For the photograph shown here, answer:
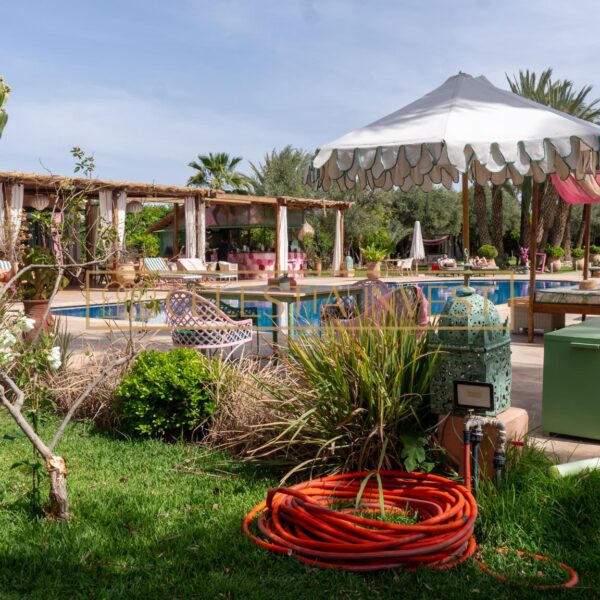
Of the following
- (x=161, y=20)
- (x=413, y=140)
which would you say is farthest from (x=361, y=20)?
(x=413, y=140)

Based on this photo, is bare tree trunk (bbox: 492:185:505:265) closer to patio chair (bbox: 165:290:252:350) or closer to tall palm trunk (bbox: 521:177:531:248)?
tall palm trunk (bbox: 521:177:531:248)

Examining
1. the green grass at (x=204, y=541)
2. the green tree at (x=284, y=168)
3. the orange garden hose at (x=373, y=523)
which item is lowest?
the green grass at (x=204, y=541)

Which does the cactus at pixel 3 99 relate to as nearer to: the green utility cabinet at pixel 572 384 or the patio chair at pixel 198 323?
the patio chair at pixel 198 323

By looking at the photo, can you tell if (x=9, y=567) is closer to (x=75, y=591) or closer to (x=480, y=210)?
(x=75, y=591)

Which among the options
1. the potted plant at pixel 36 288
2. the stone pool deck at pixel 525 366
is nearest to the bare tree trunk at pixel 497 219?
the stone pool deck at pixel 525 366

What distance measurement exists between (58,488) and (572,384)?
278 cm

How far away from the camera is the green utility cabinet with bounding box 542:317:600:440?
3.72 m

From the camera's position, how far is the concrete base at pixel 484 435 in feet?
10.0

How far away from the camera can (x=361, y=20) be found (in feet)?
22.5

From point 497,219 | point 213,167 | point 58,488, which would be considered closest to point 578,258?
point 497,219

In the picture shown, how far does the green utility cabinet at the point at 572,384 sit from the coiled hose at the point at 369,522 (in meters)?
1.21

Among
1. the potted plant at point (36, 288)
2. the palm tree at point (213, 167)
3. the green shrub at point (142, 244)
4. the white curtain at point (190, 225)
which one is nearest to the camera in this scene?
the green shrub at point (142, 244)

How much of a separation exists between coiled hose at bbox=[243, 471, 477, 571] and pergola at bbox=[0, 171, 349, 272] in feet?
37.8

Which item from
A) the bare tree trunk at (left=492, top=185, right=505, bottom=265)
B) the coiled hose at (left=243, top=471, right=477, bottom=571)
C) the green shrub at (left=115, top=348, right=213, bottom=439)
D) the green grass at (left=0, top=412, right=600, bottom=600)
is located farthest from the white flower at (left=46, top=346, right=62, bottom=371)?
the bare tree trunk at (left=492, top=185, right=505, bottom=265)
